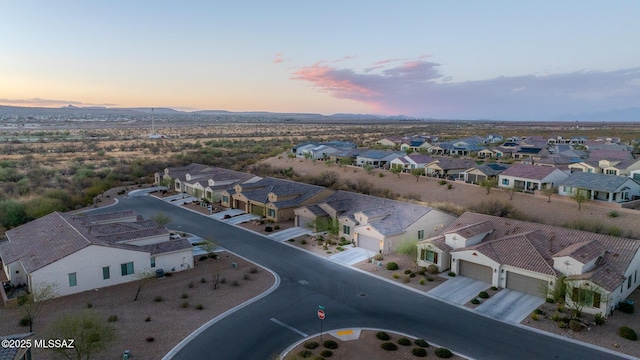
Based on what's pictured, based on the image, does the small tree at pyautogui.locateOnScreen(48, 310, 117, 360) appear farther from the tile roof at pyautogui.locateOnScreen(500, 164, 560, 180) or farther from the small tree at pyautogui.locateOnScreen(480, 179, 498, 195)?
the tile roof at pyautogui.locateOnScreen(500, 164, 560, 180)

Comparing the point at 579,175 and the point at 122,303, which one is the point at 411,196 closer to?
the point at 579,175

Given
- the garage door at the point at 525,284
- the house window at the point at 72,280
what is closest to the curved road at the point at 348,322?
the garage door at the point at 525,284

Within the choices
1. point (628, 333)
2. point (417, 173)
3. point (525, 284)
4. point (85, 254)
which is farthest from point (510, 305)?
point (417, 173)

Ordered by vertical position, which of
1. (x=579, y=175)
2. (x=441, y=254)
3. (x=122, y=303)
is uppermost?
(x=579, y=175)

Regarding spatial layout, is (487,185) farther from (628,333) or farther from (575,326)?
(628,333)

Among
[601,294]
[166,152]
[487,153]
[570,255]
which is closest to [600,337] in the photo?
[601,294]

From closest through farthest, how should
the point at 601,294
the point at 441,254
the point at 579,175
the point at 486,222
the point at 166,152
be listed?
the point at 601,294 → the point at 441,254 → the point at 486,222 → the point at 579,175 → the point at 166,152
